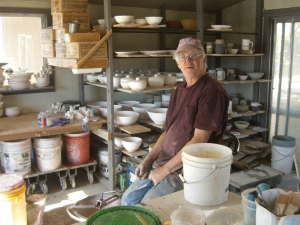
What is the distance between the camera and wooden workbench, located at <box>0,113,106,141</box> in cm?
342

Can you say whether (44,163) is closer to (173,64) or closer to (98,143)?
(98,143)

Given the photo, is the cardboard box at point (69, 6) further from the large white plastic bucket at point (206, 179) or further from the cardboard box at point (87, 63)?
the large white plastic bucket at point (206, 179)

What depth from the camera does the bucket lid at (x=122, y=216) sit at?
1.40m

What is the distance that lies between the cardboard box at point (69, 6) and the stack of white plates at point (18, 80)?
875 mm

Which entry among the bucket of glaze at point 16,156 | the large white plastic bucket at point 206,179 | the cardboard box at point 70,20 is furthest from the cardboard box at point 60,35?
the large white plastic bucket at point 206,179

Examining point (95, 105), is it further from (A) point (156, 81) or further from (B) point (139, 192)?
(B) point (139, 192)

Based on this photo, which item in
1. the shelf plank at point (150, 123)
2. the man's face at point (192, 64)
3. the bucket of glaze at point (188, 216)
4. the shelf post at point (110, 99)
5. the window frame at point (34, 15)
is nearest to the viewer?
the bucket of glaze at point (188, 216)

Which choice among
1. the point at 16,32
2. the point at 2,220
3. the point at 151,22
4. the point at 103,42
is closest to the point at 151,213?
the point at 2,220

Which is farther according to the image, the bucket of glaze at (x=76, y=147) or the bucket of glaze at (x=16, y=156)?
the bucket of glaze at (x=76, y=147)

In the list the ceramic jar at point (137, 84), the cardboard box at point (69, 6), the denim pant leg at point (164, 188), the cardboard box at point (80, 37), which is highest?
the cardboard box at point (69, 6)

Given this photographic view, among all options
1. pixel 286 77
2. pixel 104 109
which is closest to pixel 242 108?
pixel 286 77

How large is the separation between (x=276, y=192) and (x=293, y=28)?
3871mm

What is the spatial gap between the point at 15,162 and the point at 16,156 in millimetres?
66

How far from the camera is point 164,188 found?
2.25 m
